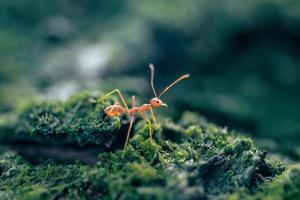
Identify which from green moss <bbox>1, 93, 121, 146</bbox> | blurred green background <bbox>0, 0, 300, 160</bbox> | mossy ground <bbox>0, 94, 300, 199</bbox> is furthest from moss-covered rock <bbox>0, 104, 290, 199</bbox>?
blurred green background <bbox>0, 0, 300, 160</bbox>

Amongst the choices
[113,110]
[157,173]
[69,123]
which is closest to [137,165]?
[157,173]

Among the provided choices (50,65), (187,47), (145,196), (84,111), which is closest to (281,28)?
(187,47)

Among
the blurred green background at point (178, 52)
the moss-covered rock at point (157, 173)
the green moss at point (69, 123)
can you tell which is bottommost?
the moss-covered rock at point (157, 173)

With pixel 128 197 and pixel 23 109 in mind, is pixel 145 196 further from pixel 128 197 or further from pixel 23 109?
pixel 23 109

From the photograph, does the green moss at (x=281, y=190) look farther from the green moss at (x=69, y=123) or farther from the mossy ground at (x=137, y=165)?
the green moss at (x=69, y=123)

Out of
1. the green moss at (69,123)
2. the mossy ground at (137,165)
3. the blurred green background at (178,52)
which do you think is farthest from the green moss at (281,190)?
the blurred green background at (178,52)
